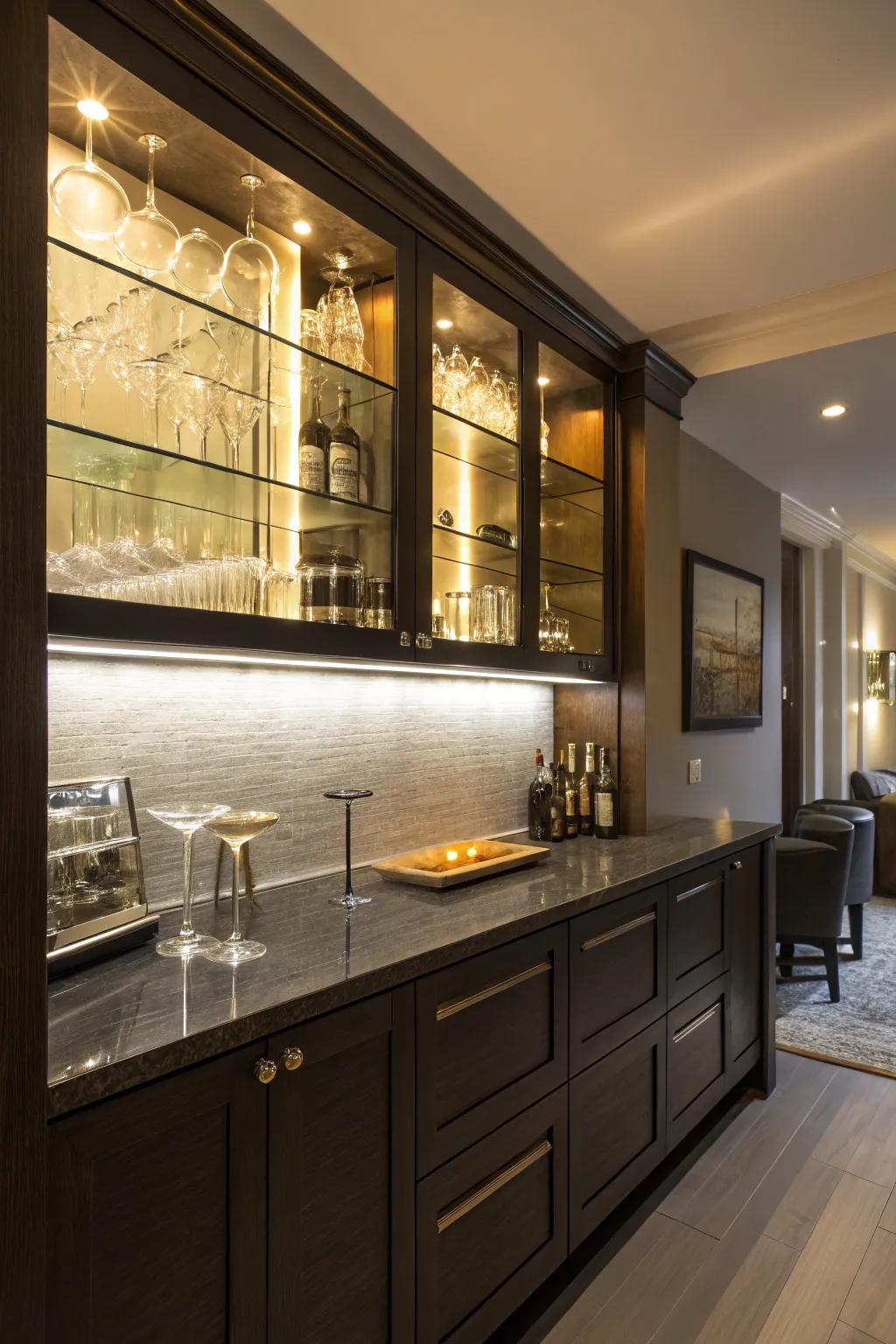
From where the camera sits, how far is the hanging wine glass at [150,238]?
1530 millimetres

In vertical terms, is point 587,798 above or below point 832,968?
above

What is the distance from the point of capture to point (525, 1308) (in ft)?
Result: 6.13

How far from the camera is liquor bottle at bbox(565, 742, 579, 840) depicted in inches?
113

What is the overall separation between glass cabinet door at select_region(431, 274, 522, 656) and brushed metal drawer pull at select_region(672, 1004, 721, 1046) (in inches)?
49.1

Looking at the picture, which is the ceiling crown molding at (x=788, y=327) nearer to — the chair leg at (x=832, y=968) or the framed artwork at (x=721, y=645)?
Answer: the framed artwork at (x=721, y=645)

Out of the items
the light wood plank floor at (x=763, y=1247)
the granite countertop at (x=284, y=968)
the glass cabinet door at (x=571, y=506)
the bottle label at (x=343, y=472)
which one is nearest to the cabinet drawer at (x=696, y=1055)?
the light wood plank floor at (x=763, y=1247)

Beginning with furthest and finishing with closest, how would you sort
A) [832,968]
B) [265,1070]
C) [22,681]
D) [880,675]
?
[880,675] < [832,968] < [265,1070] < [22,681]

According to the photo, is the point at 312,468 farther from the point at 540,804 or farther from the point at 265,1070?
the point at 540,804

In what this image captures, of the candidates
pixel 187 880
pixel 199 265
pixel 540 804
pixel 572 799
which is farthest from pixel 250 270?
pixel 572 799

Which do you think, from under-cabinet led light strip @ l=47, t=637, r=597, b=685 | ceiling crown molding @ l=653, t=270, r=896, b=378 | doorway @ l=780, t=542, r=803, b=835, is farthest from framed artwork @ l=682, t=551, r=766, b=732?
doorway @ l=780, t=542, r=803, b=835

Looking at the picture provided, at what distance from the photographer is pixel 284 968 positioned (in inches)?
55.2

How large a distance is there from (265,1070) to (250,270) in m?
1.56

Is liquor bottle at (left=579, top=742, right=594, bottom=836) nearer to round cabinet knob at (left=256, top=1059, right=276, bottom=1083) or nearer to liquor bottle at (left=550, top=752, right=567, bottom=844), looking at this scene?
liquor bottle at (left=550, top=752, right=567, bottom=844)

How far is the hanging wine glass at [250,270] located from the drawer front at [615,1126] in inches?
74.5
